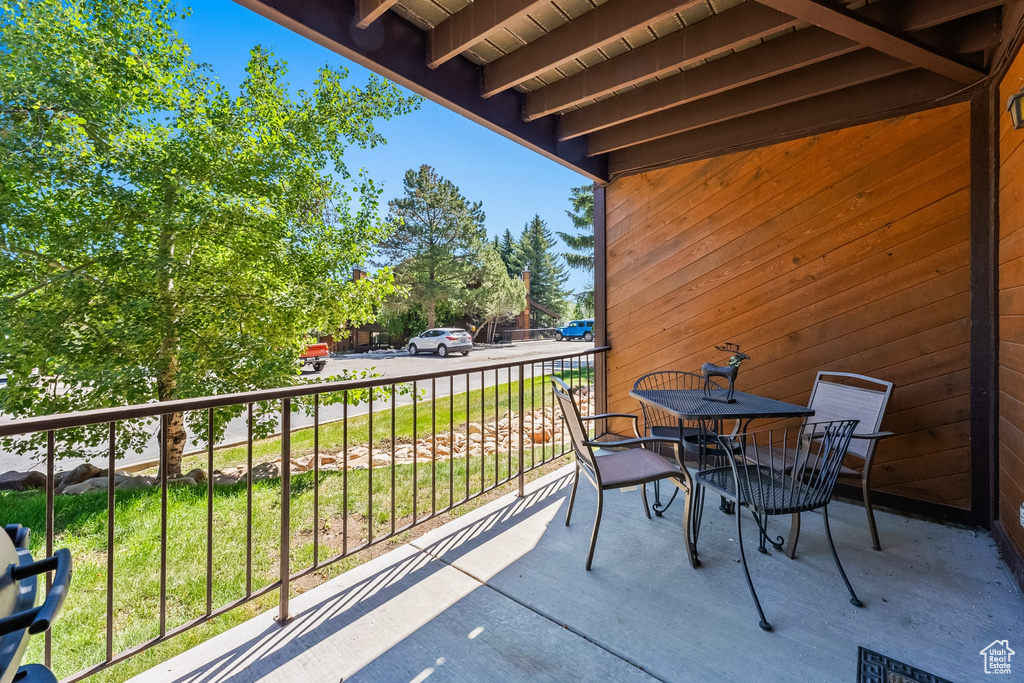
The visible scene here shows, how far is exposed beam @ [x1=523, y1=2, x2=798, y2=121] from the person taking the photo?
2049 millimetres

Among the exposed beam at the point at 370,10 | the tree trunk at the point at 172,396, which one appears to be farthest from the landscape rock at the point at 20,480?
the exposed beam at the point at 370,10

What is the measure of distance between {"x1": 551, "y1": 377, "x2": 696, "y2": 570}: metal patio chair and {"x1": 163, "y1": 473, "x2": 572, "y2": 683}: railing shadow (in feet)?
2.09

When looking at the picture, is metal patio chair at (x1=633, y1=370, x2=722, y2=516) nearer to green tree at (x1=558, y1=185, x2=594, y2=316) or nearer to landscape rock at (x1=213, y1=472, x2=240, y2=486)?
landscape rock at (x1=213, y1=472, x2=240, y2=486)

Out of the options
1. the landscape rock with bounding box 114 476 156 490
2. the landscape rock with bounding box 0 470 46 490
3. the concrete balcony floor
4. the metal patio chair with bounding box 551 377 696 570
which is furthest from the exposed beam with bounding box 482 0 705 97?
the landscape rock with bounding box 0 470 46 490

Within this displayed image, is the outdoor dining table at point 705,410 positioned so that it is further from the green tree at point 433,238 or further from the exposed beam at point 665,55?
the green tree at point 433,238

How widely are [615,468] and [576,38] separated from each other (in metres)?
2.20

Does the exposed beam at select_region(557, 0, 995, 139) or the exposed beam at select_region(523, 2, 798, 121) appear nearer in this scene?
the exposed beam at select_region(557, 0, 995, 139)

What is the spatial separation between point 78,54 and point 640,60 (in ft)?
18.0

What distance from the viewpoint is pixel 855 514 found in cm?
251

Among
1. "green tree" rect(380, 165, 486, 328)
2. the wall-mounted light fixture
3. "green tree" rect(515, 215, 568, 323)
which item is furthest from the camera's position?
"green tree" rect(515, 215, 568, 323)

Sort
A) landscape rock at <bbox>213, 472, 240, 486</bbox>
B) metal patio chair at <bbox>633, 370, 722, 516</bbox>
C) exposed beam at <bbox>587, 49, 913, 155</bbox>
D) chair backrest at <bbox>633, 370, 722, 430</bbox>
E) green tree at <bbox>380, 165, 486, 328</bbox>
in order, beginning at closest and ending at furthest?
exposed beam at <bbox>587, 49, 913, 155</bbox> < metal patio chair at <bbox>633, 370, 722, 516</bbox> < chair backrest at <bbox>633, 370, 722, 430</bbox> < landscape rock at <bbox>213, 472, 240, 486</bbox> < green tree at <bbox>380, 165, 486, 328</bbox>

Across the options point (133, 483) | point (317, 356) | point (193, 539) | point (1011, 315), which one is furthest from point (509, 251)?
point (1011, 315)

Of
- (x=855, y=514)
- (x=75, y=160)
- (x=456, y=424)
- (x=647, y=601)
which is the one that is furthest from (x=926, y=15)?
(x=75, y=160)

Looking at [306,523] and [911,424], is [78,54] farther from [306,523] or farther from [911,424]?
[911,424]
